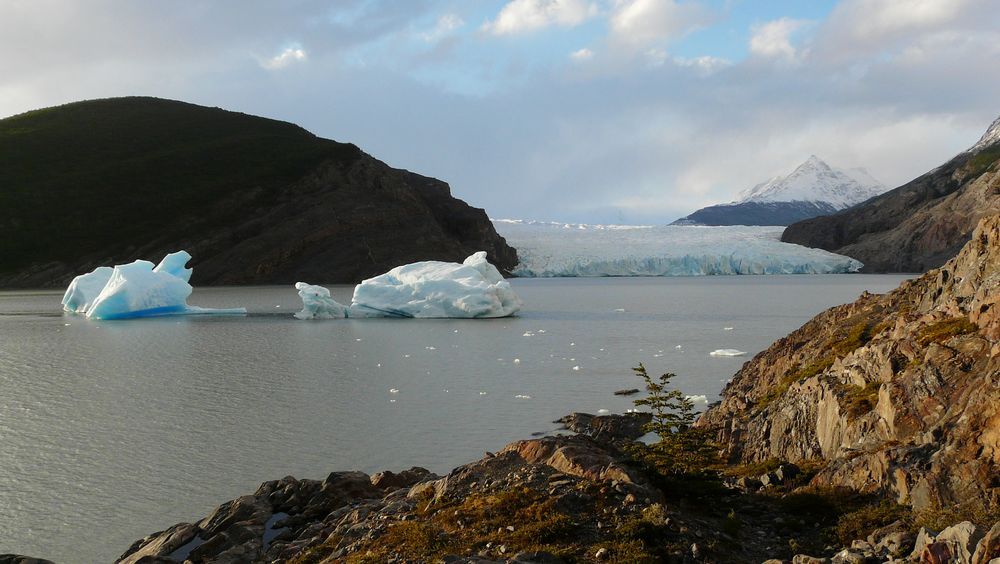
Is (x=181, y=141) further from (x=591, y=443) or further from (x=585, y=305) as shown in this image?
(x=591, y=443)

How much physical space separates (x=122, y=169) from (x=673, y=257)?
79.8 m

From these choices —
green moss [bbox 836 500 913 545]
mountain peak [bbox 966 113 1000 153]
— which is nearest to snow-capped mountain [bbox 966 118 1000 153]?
mountain peak [bbox 966 113 1000 153]

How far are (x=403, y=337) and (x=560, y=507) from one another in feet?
90.5

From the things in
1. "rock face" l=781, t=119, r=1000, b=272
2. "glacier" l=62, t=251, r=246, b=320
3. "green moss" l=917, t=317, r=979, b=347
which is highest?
"rock face" l=781, t=119, r=1000, b=272

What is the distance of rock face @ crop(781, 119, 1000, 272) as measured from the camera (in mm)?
→ 99250

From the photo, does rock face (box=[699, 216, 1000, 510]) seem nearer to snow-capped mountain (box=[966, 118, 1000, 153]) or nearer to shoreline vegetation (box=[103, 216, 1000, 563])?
shoreline vegetation (box=[103, 216, 1000, 563])

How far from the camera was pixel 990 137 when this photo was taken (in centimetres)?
15538

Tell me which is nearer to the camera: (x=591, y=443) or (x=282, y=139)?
(x=591, y=443)

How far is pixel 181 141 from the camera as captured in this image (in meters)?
128

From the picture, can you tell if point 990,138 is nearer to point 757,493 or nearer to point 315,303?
point 315,303

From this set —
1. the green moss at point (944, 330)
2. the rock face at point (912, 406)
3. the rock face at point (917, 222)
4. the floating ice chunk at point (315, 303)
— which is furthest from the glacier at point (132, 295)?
the rock face at point (917, 222)

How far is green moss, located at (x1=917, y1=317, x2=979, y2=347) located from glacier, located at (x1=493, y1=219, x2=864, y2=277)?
8572cm

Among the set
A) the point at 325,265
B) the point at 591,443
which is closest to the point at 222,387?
the point at 591,443

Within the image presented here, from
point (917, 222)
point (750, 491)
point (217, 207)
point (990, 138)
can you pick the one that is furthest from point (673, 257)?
point (990, 138)
